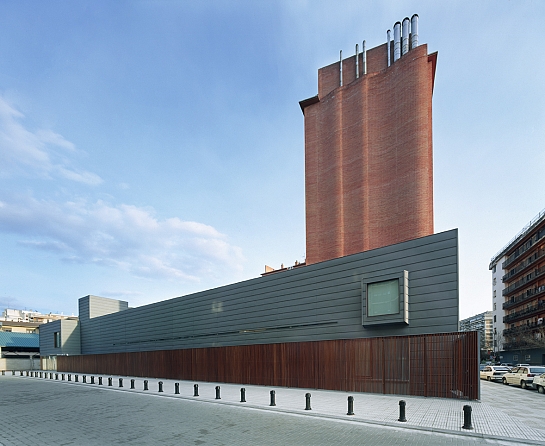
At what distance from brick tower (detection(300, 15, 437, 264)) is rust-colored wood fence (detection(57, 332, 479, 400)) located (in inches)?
527

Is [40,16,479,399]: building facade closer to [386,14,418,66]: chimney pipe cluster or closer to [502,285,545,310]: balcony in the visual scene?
[386,14,418,66]: chimney pipe cluster

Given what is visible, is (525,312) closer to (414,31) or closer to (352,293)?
(414,31)

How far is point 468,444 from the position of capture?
903 cm

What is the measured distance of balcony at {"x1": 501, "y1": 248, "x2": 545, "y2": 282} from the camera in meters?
57.5

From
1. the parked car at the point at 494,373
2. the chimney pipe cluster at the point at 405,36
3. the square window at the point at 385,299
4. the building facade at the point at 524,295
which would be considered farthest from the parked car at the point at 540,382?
the building facade at the point at 524,295

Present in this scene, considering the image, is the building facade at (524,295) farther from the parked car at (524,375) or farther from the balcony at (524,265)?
the parked car at (524,375)

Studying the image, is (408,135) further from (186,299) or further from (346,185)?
(186,299)

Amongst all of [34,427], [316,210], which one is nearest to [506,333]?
[316,210]

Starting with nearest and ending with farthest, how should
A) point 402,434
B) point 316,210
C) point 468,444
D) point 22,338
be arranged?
point 468,444 < point 402,434 < point 316,210 < point 22,338

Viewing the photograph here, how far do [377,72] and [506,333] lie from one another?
57947mm

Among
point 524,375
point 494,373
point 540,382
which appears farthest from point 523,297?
point 540,382

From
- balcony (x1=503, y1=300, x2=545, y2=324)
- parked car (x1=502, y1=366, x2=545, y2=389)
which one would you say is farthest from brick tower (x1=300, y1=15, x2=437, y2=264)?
balcony (x1=503, y1=300, x2=545, y2=324)

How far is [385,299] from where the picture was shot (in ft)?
64.9

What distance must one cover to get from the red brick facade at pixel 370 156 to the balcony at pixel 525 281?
3929 centimetres
